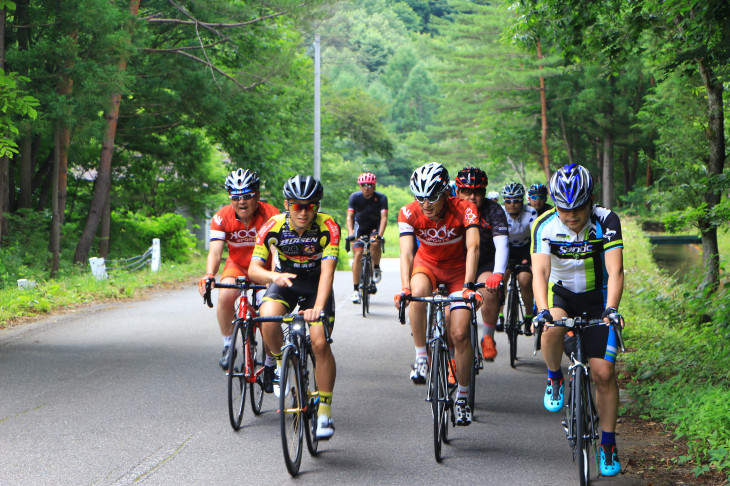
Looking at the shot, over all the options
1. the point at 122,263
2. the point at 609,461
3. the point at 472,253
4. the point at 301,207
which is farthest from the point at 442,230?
the point at 122,263

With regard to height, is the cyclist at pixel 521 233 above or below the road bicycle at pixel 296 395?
above

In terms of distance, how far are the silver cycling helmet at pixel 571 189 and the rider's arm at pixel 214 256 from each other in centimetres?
341

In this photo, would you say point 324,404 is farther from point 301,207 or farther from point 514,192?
point 514,192

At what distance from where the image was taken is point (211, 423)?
6.93 metres

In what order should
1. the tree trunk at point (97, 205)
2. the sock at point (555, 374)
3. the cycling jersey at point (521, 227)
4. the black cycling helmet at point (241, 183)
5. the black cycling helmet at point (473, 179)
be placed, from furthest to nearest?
the tree trunk at point (97, 205)
the cycling jersey at point (521, 227)
the black cycling helmet at point (473, 179)
the black cycling helmet at point (241, 183)
the sock at point (555, 374)

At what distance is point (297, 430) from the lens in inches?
224

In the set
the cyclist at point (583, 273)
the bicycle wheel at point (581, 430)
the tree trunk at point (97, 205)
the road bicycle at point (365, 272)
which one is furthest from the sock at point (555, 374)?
the tree trunk at point (97, 205)

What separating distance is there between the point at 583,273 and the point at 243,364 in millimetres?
2920

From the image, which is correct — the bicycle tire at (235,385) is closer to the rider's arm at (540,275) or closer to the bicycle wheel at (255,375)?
the bicycle wheel at (255,375)

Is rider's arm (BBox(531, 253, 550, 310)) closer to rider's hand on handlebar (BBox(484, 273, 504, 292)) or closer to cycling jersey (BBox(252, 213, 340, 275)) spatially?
rider's hand on handlebar (BBox(484, 273, 504, 292))

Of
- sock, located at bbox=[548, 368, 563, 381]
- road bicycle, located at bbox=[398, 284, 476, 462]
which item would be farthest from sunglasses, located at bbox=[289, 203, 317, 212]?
sock, located at bbox=[548, 368, 563, 381]

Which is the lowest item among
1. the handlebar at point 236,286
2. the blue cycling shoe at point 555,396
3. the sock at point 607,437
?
the sock at point 607,437

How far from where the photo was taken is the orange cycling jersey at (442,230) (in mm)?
7117

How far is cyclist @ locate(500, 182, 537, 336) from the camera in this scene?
32.3 ft
